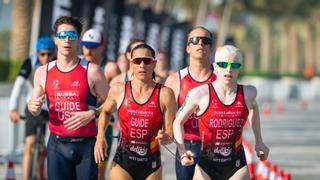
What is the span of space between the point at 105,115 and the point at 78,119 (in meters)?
0.66

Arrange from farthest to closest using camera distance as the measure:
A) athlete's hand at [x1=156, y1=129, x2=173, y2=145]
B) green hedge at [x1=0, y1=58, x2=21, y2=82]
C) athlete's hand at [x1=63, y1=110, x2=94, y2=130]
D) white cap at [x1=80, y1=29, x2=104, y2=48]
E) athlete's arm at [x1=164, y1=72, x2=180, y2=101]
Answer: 1. green hedge at [x1=0, y1=58, x2=21, y2=82]
2. white cap at [x1=80, y1=29, x2=104, y2=48]
3. athlete's arm at [x1=164, y1=72, x2=180, y2=101]
4. athlete's hand at [x1=63, y1=110, x2=94, y2=130]
5. athlete's hand at [x1=156, y1=129, x2=173, y2=145]

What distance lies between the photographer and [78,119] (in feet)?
31.0

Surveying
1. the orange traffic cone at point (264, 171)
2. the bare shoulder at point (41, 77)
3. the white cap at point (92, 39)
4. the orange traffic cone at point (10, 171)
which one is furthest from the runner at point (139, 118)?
the orange traffic cone at point (264, 171)

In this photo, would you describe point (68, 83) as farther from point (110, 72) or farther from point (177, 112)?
point (110, 72)

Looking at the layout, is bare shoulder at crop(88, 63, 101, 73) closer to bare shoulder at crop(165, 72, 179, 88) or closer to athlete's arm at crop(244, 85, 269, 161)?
bare shoulder at crop(165, 72, 179, 88)

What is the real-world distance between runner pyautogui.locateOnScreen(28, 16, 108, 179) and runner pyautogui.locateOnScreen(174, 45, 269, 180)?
113 centimetres

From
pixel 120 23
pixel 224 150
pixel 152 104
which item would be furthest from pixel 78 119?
pixel 120 23

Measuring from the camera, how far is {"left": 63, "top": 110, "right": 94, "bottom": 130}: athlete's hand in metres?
9.42

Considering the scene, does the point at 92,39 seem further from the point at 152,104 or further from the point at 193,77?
the point at 152,104

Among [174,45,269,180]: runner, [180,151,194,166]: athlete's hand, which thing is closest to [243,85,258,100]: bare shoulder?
[174,45,269,180]: runner

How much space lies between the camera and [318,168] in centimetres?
1798

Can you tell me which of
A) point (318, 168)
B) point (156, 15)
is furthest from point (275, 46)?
point (318, 168)

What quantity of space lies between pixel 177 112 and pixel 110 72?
394 centimetres

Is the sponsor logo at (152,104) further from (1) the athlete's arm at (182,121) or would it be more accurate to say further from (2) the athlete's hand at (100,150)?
(2) the athlete's hand at (100,150)
